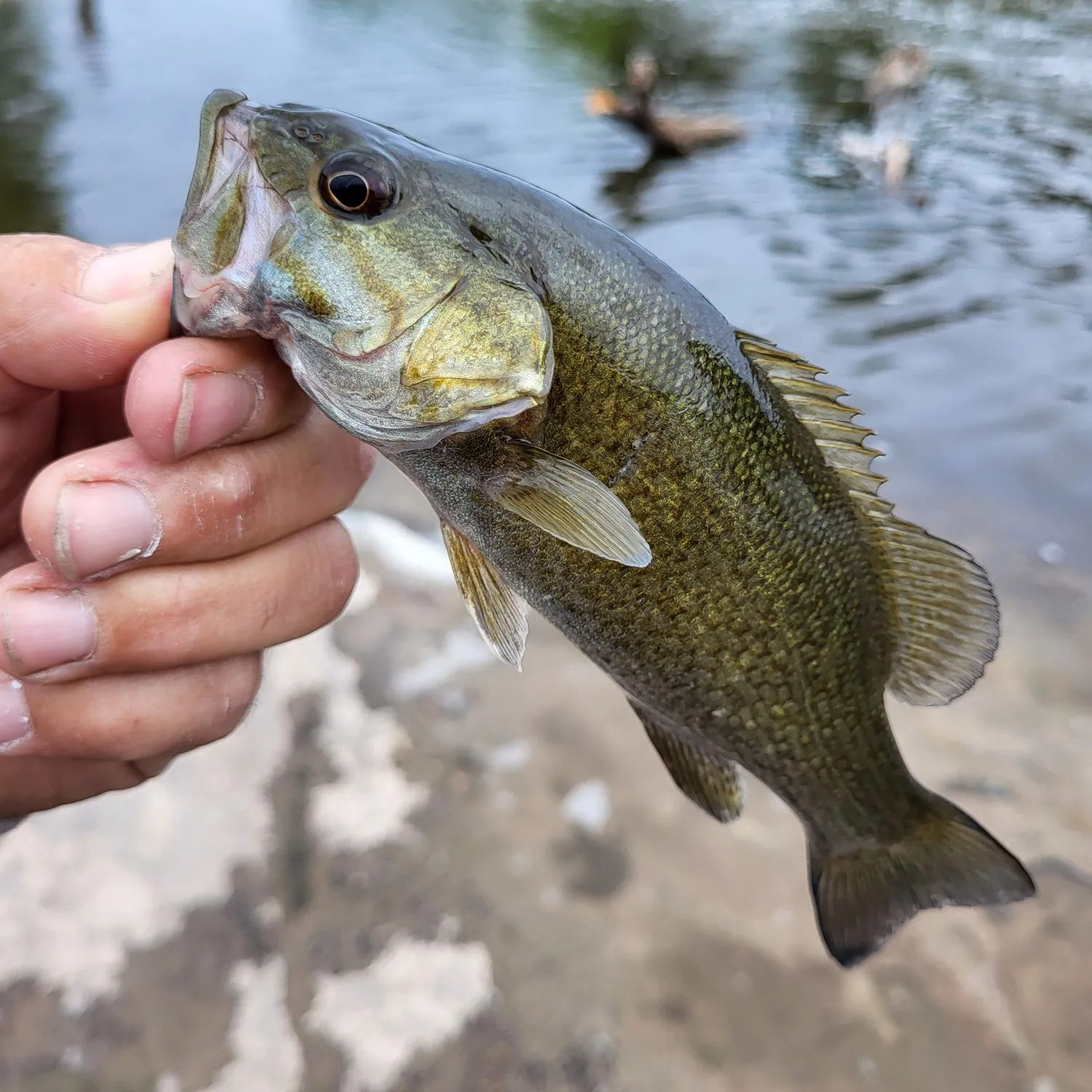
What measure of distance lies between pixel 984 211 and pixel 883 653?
1179cm

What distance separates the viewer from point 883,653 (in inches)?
76.5

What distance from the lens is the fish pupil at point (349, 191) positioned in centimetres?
146

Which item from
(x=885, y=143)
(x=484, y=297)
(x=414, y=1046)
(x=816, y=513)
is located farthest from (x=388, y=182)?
(x=885, y=143)

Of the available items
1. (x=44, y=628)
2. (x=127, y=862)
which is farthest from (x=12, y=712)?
(x=127, y=862)

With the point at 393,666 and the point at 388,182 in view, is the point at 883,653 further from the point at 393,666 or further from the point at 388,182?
the point at 393,666

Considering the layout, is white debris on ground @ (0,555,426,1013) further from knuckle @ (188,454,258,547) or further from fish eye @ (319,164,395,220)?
fish eye @ (319,164,395,220)

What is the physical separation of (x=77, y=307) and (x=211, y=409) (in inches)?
13.2

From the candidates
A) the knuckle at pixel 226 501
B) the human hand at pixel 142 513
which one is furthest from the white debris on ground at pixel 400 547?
the knuckle at pixel 226 501

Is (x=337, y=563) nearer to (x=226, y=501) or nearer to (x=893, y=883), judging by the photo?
(x=226, y=501)

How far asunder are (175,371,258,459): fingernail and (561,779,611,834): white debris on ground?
228 centimetres

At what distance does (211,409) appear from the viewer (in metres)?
1.59

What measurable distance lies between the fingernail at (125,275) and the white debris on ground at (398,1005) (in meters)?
2.22

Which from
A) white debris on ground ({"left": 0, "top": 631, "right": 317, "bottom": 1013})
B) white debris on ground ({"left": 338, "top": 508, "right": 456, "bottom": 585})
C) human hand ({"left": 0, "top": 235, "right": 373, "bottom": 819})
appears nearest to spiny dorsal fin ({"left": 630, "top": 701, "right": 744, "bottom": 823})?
human hand ({"left": 0, "top": 235, "right": 373, "bottom": 819})

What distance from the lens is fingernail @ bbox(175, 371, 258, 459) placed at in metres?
1.55
